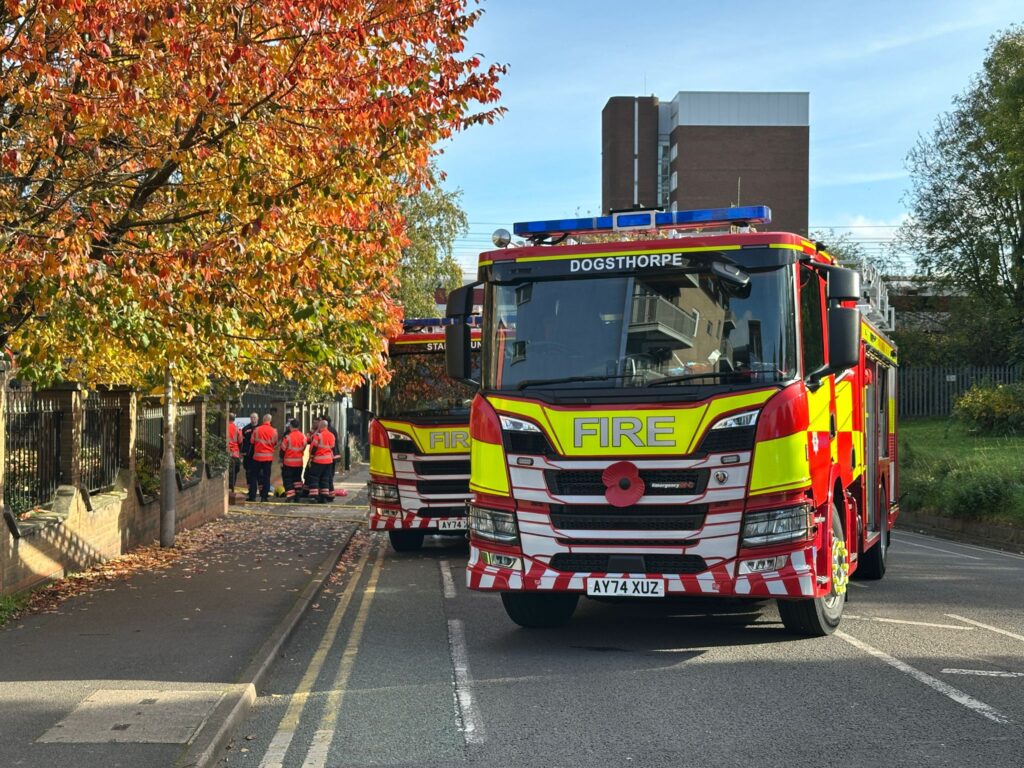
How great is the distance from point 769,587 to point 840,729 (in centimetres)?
176

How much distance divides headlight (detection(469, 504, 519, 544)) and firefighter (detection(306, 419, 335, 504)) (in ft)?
47.1

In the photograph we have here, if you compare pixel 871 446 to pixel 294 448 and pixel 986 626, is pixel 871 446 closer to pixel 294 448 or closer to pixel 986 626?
pixel 986 626

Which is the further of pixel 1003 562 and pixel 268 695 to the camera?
pixel 1003 562

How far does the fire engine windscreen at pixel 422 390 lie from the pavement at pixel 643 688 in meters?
4.10

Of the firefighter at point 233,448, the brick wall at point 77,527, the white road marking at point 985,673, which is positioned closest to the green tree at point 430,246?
the firefighter at point 233,448

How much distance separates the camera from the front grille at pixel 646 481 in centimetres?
823

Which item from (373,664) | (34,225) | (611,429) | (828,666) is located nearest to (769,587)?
(828,666)

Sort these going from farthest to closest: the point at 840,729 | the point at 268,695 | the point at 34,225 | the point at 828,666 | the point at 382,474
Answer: the point at 382,474
the point at 34,225
the point at 828,666
the point at 268,695
the point at 840,729

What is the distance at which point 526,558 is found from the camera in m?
8.65

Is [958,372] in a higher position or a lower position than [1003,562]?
higher

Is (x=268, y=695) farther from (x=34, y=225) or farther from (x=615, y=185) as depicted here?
(x=615, y=185)

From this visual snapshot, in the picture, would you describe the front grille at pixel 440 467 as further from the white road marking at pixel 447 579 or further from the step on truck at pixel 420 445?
the white road marking at pixel 447 579

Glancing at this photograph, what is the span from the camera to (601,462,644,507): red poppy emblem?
8305mm

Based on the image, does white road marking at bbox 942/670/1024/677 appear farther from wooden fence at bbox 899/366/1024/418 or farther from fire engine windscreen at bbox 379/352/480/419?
wooden fence at bbox 899/366/1024/418
